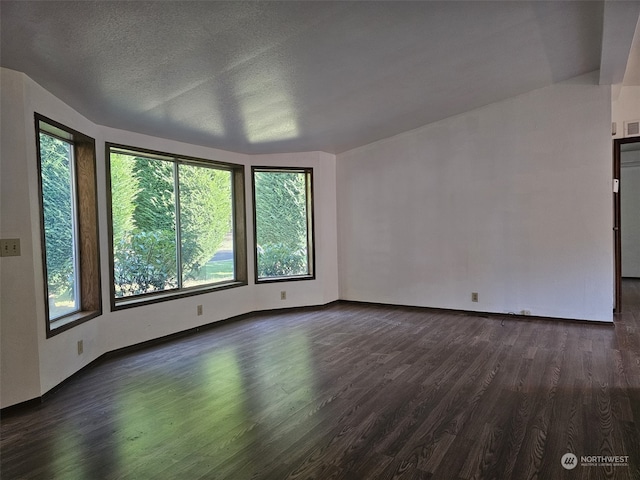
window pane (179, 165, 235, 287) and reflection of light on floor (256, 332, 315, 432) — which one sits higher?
window pane (179, 165, 235, 287)

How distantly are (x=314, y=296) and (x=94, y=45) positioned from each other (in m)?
4.36

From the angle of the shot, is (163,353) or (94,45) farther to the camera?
(163,353)

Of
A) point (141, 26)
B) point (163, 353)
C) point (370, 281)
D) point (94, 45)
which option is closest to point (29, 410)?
point (163, 353)

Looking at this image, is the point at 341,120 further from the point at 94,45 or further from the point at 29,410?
the point at 29,410

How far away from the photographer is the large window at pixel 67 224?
3.13 metres

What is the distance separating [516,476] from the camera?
72.9 inches

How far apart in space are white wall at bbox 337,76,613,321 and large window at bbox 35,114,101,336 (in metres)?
3.72

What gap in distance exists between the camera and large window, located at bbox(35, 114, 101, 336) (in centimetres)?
313

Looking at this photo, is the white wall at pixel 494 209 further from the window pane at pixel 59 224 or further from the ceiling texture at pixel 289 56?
the window pane at pixel 59 224

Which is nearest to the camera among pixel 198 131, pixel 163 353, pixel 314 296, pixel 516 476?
pixel 516 476

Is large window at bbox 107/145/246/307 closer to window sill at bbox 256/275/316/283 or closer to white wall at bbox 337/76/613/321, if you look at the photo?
window sill at bbox 256/275/316/283

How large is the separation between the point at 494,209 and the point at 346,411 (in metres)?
3.66

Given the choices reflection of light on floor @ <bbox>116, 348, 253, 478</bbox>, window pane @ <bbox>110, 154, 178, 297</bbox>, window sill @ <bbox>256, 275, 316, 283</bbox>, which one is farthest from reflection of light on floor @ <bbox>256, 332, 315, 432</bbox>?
window pane @ <bbox>110, 154, 178, 297</bbox>

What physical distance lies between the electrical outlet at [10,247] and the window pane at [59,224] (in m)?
0.39
